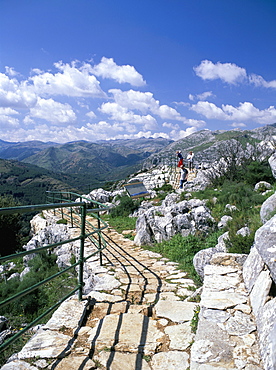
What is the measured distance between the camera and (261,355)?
6.40ft

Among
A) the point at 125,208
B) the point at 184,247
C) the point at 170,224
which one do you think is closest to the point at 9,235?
the point at 125,208

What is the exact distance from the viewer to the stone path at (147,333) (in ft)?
6.99

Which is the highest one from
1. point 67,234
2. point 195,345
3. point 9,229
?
point 195,345

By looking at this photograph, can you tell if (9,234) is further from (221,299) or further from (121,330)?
(221,299)

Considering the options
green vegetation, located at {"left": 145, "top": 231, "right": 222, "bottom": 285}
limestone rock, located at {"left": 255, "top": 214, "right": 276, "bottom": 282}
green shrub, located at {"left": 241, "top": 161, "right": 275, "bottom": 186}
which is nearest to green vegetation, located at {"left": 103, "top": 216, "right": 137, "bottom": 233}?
green vegetation, located at {"left": 145, "top": 231, "right": 222, "bottom": 285}

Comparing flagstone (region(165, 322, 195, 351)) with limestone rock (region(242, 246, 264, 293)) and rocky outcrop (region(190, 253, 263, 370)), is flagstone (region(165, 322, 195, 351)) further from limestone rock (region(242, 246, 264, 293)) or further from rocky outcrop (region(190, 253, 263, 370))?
limestone rock (region(242, 246, 264, 293))

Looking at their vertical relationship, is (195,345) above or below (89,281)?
above

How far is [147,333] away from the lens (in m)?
2.70

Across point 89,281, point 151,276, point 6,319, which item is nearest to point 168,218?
point 151,276

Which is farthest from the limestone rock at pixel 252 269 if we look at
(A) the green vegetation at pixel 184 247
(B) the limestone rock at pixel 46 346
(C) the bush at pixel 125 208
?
(C) the bush at pixel 125 208

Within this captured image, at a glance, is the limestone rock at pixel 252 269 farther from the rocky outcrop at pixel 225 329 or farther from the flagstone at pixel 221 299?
the flagstone at pixel 221 299

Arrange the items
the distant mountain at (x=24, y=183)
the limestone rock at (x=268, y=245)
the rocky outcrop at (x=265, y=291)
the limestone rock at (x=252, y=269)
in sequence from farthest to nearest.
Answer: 1. the distant mountain at (x=24, y=183)
2. the limestone rock at (x=252, y=269)
3. the limestone rock at (x=268, y=245)
4. the rocky outcrop at (x=265, y=291)

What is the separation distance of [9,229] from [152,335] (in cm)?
1874

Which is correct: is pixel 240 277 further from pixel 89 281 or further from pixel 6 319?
pixel 6 319
